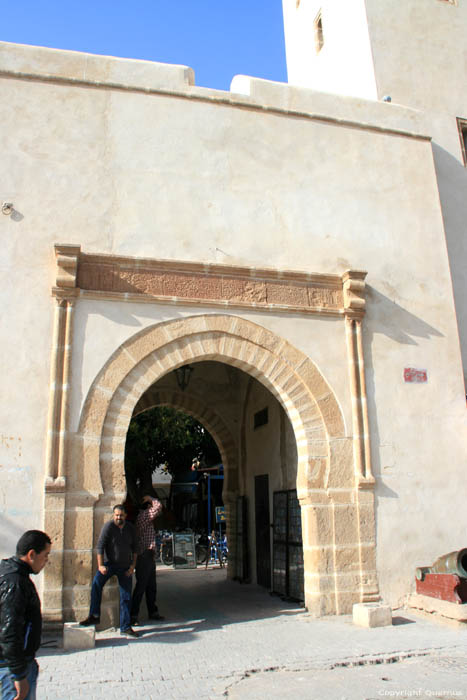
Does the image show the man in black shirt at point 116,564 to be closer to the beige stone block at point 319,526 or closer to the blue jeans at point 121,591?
the blue jeans at point 121,591

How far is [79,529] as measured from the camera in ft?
18.2

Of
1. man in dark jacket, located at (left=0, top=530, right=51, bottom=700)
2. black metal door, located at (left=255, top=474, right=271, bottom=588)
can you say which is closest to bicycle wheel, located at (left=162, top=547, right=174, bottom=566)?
black metal door, located at (left=255, top=474, right=271, bottom=588)

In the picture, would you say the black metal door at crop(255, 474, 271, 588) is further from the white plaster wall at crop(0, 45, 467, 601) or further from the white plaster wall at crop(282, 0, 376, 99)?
the white plaster wall at crop(282, 0, 376, 99)

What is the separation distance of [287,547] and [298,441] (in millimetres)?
1775

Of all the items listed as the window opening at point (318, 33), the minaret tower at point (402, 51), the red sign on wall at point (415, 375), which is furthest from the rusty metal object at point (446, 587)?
the window opening at point (318, 33)

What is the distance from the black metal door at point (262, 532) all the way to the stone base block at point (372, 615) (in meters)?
2.85

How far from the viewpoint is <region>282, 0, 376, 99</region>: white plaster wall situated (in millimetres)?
9492

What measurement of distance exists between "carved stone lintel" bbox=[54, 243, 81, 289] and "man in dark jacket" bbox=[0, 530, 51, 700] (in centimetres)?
374

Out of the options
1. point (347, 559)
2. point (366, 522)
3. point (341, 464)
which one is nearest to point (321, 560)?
point (347, 559)

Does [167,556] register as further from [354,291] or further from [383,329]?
[354,291]

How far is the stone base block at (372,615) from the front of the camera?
5609 millimetres

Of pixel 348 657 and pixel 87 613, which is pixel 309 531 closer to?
pixel 348 657

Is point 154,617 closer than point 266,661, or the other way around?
point 266,661

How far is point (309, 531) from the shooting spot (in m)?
6.32
